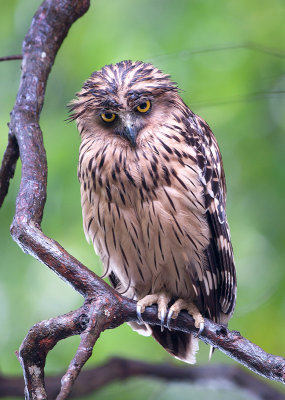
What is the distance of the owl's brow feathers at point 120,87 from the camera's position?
2568 mm

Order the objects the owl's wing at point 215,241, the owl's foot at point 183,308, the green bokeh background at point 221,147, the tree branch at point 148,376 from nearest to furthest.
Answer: the owl's foot at point 183,308 → the owl's wing at point 215,241 → the tree branch at point 148,376 → the green bokeh background at point 221,147

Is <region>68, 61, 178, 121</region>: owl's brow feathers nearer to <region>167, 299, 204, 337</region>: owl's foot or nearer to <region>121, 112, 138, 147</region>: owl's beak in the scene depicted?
<region>121, 112, 138, 147</region>: owl's beak

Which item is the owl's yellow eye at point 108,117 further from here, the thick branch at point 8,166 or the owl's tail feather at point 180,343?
the owl's tail feather at point 180,343

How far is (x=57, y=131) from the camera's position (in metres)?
4.10

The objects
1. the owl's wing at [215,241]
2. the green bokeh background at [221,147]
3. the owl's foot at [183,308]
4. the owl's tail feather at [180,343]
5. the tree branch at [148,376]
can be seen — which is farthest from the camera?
the green bokeh background at [221,147]

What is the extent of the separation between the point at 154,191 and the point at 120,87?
453 millimetres

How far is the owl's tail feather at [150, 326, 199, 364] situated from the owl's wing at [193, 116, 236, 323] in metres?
0.23

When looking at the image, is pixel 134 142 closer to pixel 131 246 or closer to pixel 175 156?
pixel 175 156

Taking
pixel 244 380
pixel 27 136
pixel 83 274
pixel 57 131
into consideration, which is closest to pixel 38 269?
pixel 57 131

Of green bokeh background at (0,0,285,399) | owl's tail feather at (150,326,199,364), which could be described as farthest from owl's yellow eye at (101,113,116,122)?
green bokeh background at (0,0,285,399)

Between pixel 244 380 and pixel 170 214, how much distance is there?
53.3 inches

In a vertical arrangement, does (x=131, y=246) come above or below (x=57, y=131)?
below

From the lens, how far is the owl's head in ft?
8.43

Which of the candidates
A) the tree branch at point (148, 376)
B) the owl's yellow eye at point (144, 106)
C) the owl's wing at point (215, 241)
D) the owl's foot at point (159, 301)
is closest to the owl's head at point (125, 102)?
the owl's yellow eye at point (144, 106)
